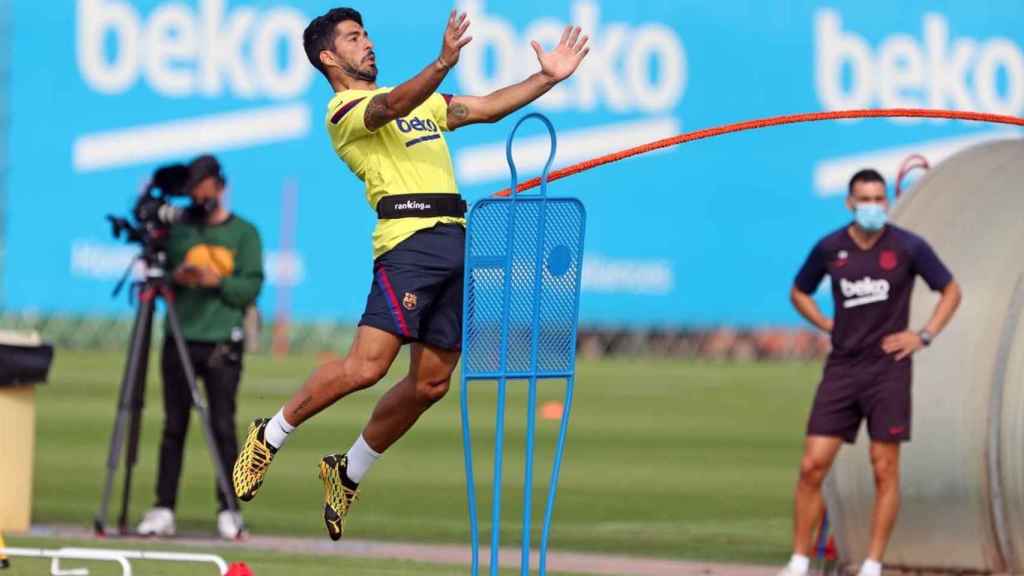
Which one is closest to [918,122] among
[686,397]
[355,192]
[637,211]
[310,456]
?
[637,211]

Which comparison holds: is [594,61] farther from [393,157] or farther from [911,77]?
[393,157]

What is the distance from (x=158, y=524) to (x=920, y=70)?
3044 cm

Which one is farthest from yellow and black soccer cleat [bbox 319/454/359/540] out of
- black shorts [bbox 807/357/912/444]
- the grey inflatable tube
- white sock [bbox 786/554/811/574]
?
the grey inflatable tube

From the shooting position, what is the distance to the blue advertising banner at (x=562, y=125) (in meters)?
34.4

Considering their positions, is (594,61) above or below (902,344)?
above

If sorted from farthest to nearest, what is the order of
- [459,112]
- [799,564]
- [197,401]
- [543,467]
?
1. [543,467]
2. [197,401]
3. [799,564]
4. [459,112]

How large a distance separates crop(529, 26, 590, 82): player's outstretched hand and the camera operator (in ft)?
18.1

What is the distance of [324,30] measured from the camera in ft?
32.4

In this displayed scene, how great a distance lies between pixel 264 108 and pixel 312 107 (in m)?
0.78

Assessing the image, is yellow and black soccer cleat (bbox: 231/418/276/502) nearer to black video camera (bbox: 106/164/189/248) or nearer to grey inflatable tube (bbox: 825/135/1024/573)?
grey inflatable tube (bbox: 825/135/1024/573)

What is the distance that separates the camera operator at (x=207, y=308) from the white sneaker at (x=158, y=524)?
0.13 meters

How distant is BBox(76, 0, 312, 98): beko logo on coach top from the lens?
114 feet

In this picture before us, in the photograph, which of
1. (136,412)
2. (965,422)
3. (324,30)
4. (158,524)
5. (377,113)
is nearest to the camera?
(377,113)

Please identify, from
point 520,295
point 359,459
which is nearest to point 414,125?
point 520,295
